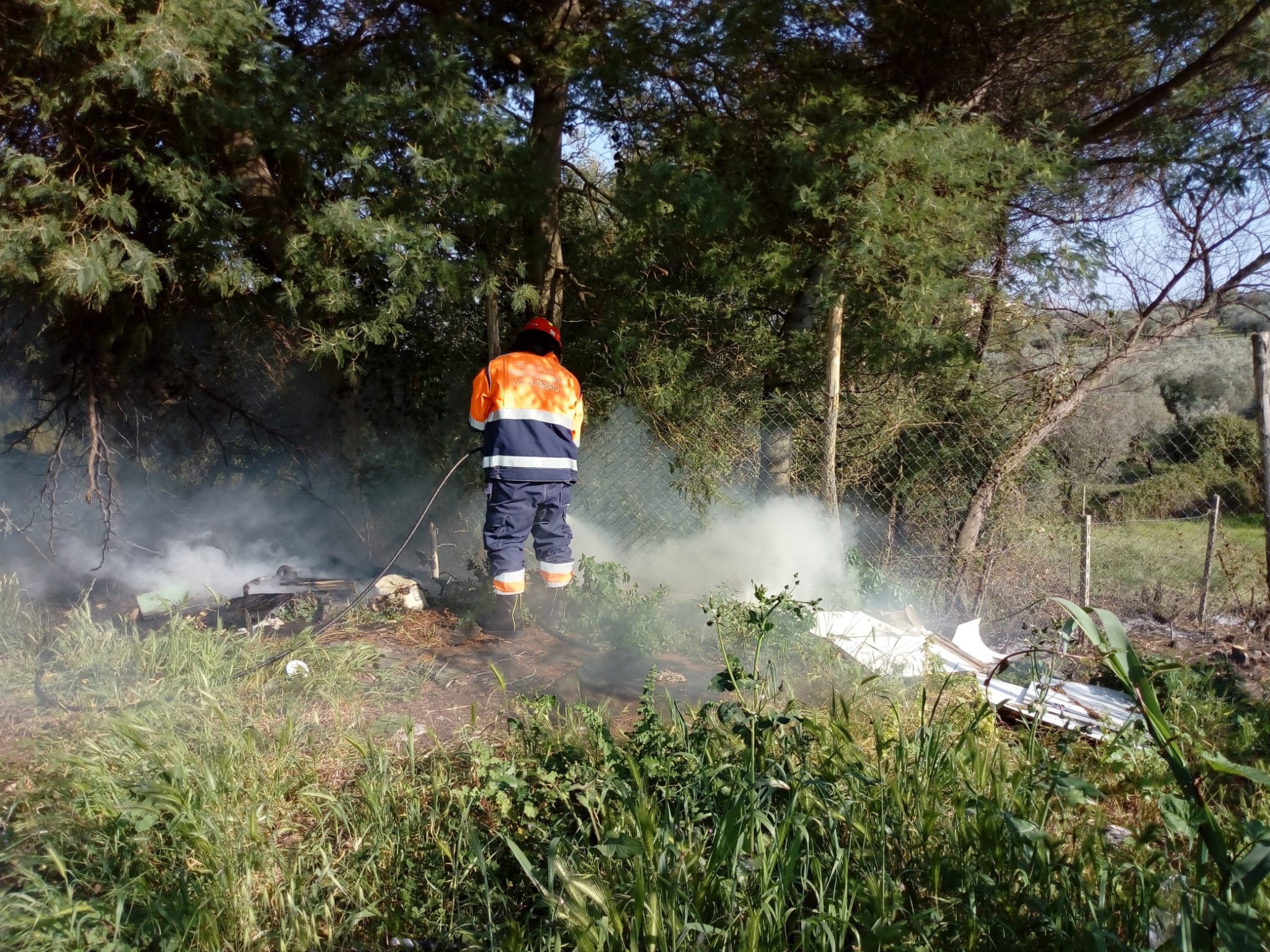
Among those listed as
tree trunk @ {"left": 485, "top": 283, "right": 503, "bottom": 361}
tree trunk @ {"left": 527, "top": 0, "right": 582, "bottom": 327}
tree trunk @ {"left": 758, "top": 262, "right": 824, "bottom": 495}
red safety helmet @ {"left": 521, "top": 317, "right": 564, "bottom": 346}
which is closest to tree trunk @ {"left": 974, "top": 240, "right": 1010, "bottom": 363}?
tree trunk @ {"left": 758, "top": 262, "right": 824, "bottom": 495}

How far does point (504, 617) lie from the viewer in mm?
5723

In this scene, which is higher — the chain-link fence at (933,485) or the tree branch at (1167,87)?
the tree branch at (1167,87)

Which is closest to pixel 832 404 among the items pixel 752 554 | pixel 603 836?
pixel 752 554

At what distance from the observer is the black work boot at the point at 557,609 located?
227 inches

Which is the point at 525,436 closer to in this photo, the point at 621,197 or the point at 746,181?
the point at 621,197

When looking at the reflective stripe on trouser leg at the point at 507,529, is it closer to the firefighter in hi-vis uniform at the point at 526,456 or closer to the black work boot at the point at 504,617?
the firefighter in hi-vis uniform at the point at 526,456

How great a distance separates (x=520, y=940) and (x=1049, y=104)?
21.5 ft

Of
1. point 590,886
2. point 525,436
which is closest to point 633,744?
point 590,886

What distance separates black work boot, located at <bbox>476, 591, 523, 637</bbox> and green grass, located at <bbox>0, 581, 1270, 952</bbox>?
1919 mm

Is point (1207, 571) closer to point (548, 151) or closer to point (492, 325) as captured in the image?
point (492, 325)

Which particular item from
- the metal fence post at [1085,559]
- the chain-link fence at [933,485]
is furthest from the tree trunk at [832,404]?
the metal fence post at [1085,559]

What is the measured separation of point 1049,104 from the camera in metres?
6.48

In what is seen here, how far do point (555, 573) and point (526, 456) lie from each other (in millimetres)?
799

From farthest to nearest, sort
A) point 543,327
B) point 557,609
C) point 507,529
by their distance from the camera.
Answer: point 557,609 → point 543,327 → point 507,529
